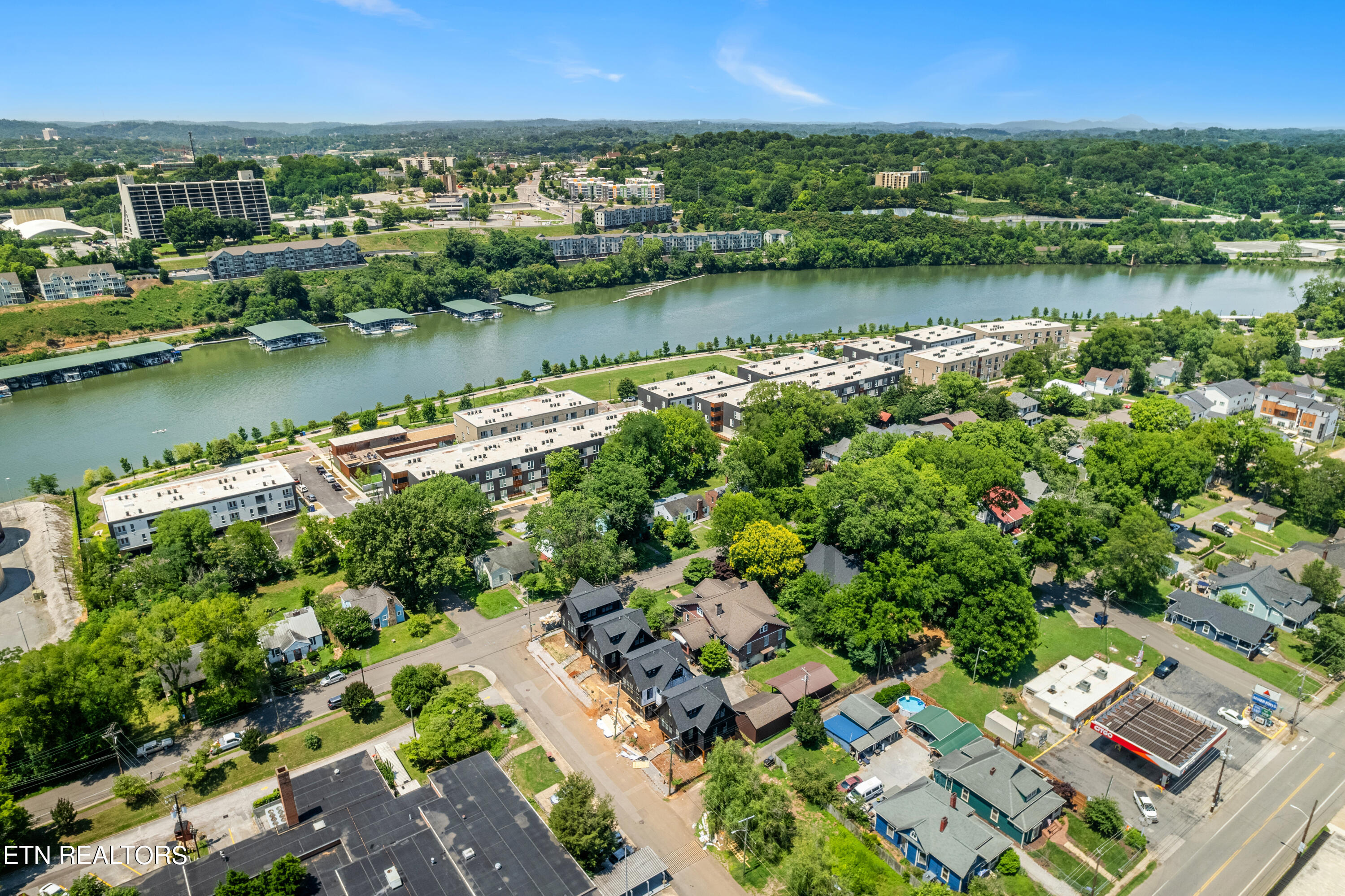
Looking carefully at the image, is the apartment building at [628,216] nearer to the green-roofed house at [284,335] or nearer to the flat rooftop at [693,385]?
the green-roofed house at [284,335]

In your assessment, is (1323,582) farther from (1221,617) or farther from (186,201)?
(186,201)

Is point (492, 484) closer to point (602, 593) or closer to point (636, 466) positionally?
point (636, 466)

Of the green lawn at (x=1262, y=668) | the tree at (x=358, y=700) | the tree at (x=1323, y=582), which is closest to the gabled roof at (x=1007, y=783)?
the green lawn at (x=1262, y=668)

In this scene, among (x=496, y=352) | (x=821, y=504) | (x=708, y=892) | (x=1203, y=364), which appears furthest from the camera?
(x=496, y=352)

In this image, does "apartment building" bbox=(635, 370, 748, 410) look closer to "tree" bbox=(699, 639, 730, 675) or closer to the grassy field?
the grassy field

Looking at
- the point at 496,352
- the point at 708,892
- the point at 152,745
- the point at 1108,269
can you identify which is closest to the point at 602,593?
the point at 708,892

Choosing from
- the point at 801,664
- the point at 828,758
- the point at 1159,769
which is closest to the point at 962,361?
the point at 801,664
